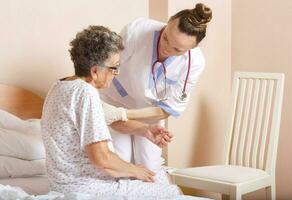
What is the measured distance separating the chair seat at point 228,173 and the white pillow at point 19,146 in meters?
0.92

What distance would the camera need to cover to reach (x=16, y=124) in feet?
8.86

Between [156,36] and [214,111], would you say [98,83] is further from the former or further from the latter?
[214,111]

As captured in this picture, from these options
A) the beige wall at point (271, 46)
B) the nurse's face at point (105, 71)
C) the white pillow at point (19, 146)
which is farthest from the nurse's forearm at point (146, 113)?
the beige wall at point (271, 46)

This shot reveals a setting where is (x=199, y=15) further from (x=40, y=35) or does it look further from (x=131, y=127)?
(x=40, y=35)

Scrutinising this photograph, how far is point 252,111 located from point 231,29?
72cm

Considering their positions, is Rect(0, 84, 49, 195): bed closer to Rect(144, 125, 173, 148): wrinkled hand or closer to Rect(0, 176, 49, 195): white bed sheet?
Rect(0, 176, 49, 195): white bed sheet

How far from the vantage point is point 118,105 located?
274 cm

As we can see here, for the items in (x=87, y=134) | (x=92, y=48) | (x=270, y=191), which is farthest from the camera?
(x=270, y=191)

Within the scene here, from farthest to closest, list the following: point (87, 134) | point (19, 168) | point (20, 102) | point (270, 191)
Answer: point (270, 191), point (20, 102), point (19, 168), point (87, 134)

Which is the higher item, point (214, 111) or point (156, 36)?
point (156, 36)

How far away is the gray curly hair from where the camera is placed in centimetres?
206

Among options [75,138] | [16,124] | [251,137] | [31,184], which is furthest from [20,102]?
[251,137]

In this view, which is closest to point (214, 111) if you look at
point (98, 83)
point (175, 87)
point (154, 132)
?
point (175, 87)

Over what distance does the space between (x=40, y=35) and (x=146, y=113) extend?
76 centimetres
